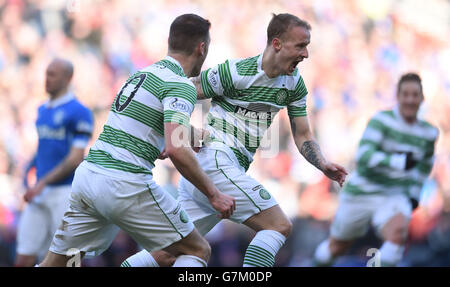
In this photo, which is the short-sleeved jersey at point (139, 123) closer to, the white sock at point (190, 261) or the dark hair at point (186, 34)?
the dark hair at point (186, 34)

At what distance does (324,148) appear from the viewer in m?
10.5

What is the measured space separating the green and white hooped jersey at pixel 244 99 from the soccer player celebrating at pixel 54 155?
210 centimetres

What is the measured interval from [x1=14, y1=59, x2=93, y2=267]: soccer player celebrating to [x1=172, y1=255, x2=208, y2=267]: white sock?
2.75m

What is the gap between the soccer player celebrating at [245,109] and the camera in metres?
5.33

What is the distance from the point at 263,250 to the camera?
509 centimetres

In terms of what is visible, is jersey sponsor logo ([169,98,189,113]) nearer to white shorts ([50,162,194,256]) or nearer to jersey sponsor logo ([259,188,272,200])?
white shorts ([50,162,194,256])

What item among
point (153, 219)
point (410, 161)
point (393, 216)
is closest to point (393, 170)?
point (410, 161)

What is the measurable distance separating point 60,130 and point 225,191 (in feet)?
8.76

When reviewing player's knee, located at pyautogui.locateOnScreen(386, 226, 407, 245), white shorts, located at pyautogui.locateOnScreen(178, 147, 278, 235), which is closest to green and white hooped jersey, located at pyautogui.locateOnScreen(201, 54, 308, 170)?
white shorts, located at pyautogui.locateOnScreen(178, 147, 278, 235)

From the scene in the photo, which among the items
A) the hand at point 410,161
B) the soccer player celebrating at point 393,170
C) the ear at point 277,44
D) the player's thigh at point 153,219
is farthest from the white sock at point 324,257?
the player's thigh at point 153,219

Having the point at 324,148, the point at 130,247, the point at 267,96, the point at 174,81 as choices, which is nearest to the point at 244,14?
the point at 324,148

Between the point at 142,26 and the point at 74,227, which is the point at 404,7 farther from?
the point at 74,227

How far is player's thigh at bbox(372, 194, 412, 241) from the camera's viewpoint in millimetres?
7535

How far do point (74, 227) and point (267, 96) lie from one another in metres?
1.71
